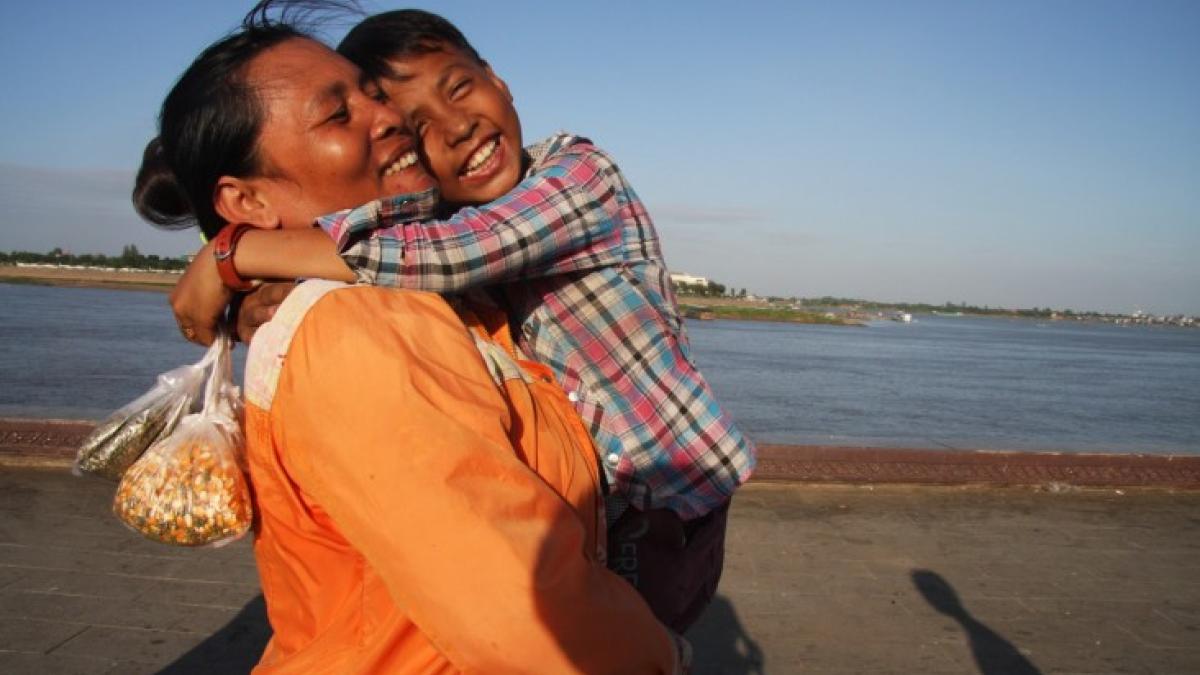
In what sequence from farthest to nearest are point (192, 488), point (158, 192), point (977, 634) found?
1. point (977, 634)
2. point (158, 192)
3. point (192, 488)

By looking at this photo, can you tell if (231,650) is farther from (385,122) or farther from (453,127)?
(385,122)

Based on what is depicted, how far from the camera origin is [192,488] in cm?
132

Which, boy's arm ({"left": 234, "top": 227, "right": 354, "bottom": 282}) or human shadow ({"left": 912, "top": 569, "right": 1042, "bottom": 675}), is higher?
→ boy's arm ({"left": 234, "top": 227, "right": 354, "bottom": 282})

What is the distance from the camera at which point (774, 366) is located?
22.8 meters

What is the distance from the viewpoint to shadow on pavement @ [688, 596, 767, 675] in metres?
4.05

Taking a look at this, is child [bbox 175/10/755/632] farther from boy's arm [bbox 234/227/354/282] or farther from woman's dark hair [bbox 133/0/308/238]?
woman's dark hair [bbox 133/0/308/238]

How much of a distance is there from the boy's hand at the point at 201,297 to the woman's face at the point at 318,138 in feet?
0.50

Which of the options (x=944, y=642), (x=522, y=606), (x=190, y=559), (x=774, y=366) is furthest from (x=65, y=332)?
(x=522, y=606)

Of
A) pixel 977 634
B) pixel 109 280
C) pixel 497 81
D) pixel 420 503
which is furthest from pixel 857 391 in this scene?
pixel 109 280

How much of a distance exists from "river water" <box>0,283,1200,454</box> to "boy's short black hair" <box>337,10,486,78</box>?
28.1ft

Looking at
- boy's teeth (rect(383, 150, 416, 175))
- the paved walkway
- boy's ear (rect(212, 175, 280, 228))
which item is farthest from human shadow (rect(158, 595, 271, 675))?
boy's teeth (rect(383, 150, 416, 175))

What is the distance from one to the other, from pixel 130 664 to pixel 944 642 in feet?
12.2

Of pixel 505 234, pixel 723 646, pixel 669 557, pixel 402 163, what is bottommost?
pixel 723 646

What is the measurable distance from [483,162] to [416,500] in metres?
1.16
